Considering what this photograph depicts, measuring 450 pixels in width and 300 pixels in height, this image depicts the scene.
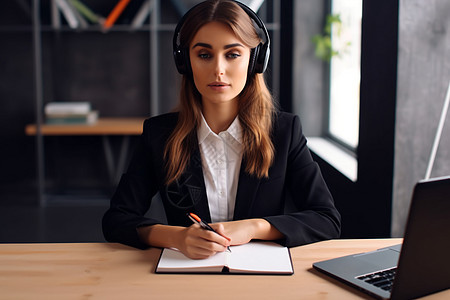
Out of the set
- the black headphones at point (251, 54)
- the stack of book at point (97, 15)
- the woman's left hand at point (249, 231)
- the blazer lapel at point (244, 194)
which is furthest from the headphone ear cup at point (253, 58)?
the stack of book at point (97, 15)

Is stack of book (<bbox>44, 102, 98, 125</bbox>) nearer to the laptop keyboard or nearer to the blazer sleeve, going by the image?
the blazer sleeve

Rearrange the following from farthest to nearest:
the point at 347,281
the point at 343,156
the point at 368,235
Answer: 1. the point at 343,156
2. the point at 368,235
3. the point at 347,281

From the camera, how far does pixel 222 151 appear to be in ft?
5.37

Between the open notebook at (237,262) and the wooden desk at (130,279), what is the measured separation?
2 centimetres

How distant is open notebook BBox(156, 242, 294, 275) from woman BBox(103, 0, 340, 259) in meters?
0.11

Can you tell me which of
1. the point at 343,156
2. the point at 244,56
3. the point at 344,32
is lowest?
the point at 343,156

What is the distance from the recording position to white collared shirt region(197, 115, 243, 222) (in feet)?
5.30

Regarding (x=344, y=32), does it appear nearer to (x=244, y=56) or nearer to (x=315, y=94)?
(x=315, y=94)

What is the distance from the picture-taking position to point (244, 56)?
153cm

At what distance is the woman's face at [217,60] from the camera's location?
4.88 feet

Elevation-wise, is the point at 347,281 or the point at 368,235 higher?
the point at 347,281

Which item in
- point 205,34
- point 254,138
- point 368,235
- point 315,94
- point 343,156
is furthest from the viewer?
point 315,94

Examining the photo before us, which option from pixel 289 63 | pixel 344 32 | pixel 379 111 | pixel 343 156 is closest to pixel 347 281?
pixel 379 111

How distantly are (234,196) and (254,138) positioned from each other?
181mm
